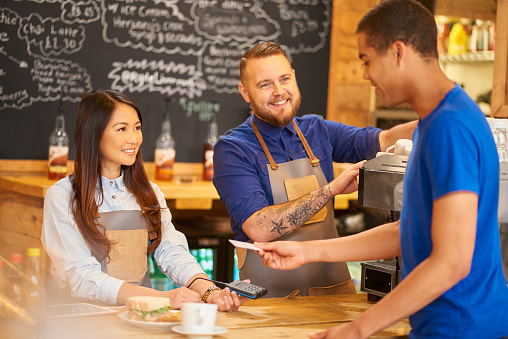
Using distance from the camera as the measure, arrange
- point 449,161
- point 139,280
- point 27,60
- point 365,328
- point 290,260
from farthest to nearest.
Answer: point 27,60, point 139,280, point 290,260, point 365,328, point 449,161

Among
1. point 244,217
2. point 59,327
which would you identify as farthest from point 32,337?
point 244,217

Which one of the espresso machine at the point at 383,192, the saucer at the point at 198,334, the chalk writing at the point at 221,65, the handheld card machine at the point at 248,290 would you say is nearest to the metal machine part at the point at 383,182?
the espresso machine at the point at 383,192

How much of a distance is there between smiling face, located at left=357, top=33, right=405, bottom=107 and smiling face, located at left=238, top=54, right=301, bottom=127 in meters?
1.14

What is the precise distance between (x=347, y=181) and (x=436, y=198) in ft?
3.36

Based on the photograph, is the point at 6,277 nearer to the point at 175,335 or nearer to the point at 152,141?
the point at 175,335

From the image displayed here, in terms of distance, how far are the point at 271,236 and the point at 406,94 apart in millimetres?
1140

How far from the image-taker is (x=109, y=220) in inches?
94.7

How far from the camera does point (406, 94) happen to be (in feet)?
4.69

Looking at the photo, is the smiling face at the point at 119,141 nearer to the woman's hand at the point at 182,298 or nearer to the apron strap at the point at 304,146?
the apron strap at the point at 304,146

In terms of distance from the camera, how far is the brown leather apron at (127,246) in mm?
2385

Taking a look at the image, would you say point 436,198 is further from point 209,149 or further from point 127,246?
point 209,149

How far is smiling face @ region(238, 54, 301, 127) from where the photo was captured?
2.60 metres

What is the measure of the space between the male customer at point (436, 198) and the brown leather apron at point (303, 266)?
106cm

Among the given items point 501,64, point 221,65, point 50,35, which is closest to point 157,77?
point 221,65
